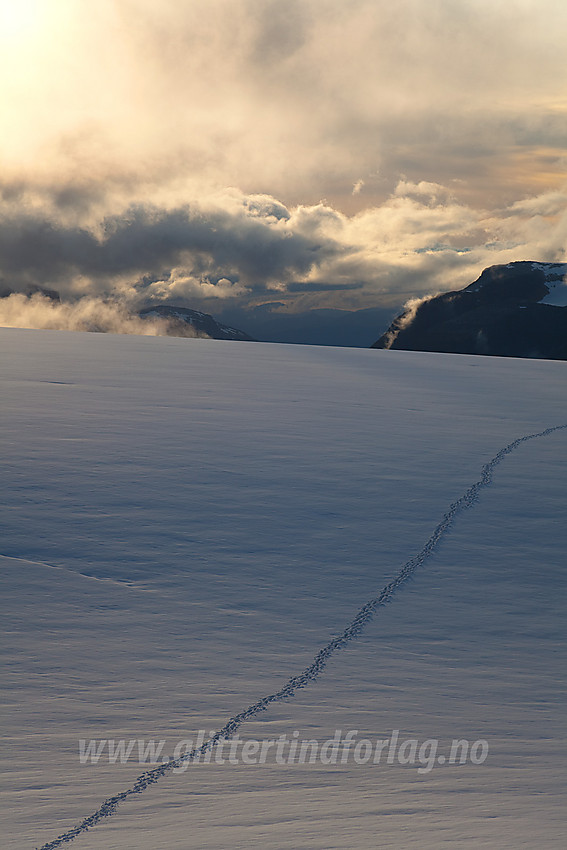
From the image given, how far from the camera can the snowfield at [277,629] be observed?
390 cm

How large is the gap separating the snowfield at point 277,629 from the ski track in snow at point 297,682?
0.05 metres

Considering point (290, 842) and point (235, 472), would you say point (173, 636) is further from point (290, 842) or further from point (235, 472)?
point (235, 472)

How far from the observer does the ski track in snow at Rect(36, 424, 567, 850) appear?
379 centimetres

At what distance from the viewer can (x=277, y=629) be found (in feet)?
19.9

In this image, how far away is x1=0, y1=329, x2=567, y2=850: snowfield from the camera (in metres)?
3.90

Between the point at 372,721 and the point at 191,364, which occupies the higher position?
the point at 191,364

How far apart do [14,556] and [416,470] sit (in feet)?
21.0

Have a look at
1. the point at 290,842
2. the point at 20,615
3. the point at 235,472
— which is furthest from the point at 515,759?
the point at 235,472

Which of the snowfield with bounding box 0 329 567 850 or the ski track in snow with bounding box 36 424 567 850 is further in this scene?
the snowfield with bounding box 0 329 567 850

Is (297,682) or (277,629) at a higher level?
(277,629)

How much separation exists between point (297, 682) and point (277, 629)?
866 mm

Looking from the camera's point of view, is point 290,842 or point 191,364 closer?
point 290,842

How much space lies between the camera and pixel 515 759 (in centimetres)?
448

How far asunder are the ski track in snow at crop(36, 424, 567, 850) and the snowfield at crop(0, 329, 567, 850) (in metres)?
0.05
